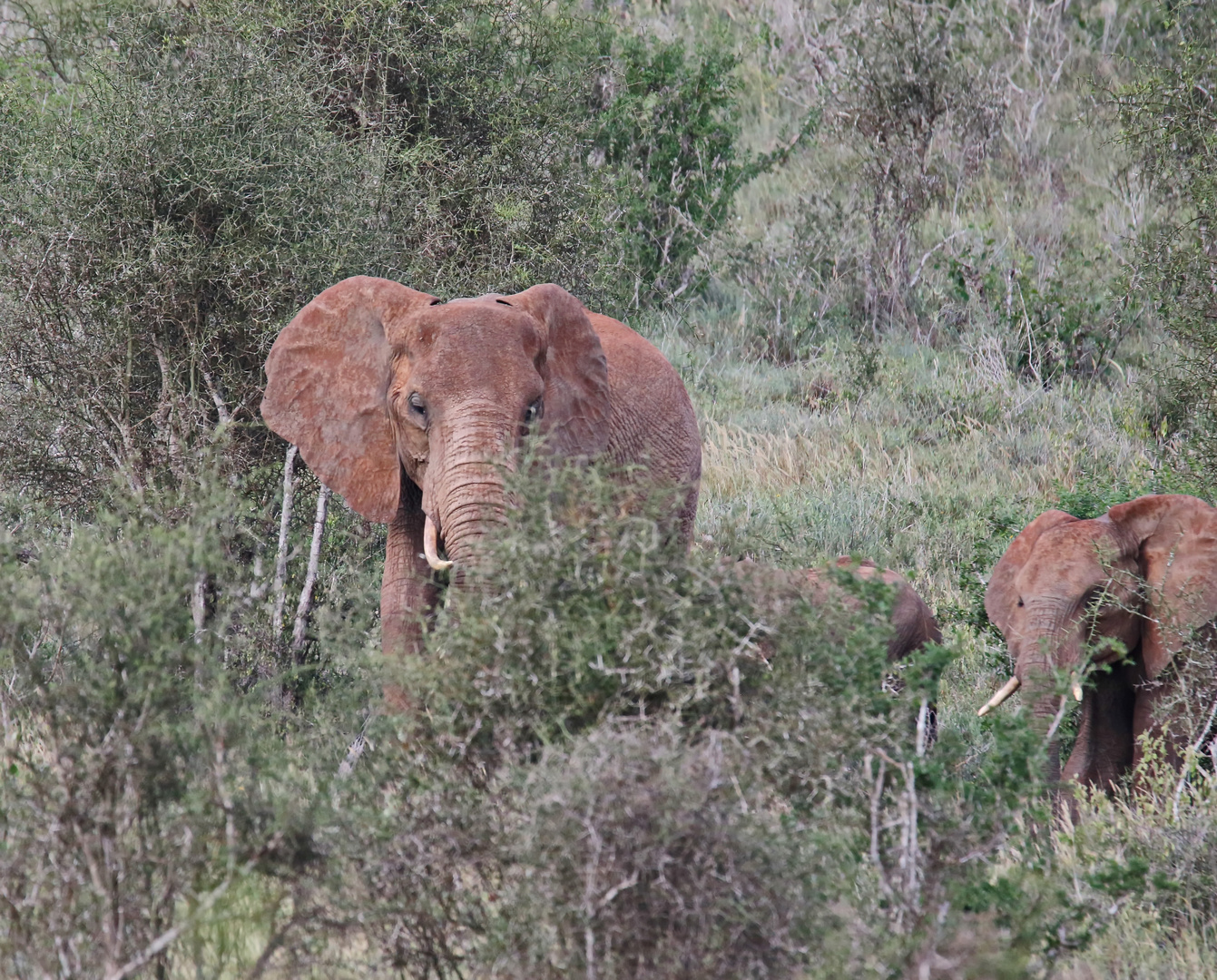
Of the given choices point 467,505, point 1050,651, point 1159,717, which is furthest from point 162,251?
point 1159,717

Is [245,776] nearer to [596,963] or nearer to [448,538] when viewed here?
[596,963]

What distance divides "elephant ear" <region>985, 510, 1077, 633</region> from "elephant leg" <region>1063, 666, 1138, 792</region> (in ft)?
1.79

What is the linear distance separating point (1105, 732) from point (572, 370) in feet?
10.5

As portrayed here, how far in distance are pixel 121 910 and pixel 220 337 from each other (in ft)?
14.5

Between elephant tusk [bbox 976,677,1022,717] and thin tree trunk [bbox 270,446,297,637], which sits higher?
thin tree trunk [bbox 270,446,297,637]

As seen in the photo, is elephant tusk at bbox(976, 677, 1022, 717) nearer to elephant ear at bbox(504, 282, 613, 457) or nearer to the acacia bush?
elephant ear at bbox(504, 282, 613, 457)

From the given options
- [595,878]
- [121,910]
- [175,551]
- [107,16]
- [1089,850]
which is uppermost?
[107,16]

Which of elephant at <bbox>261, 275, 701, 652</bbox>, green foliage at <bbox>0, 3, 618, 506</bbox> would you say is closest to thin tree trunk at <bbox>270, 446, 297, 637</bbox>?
green foliage at <bbox>0, 3, 618, 506</bbox>

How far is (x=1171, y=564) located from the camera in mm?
7332

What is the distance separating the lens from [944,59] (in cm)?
1852

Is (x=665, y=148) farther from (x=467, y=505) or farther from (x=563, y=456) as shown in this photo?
(x=563, y=456)

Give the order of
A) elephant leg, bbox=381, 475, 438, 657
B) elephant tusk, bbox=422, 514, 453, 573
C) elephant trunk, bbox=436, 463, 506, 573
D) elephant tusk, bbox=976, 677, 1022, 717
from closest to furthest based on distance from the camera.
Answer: elephant trunk, bbox=436, 463, 506, 573 < elephant tusk, bbox=422, 514, 453, 573 < elephant leg, bbox=381, 475, 438, 657 < elephant tusk, bbox=976, 677, 1022, 717

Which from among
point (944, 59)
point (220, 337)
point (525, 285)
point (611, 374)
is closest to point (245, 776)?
point (611, 374)

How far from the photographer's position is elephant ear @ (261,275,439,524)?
6.23 meters
